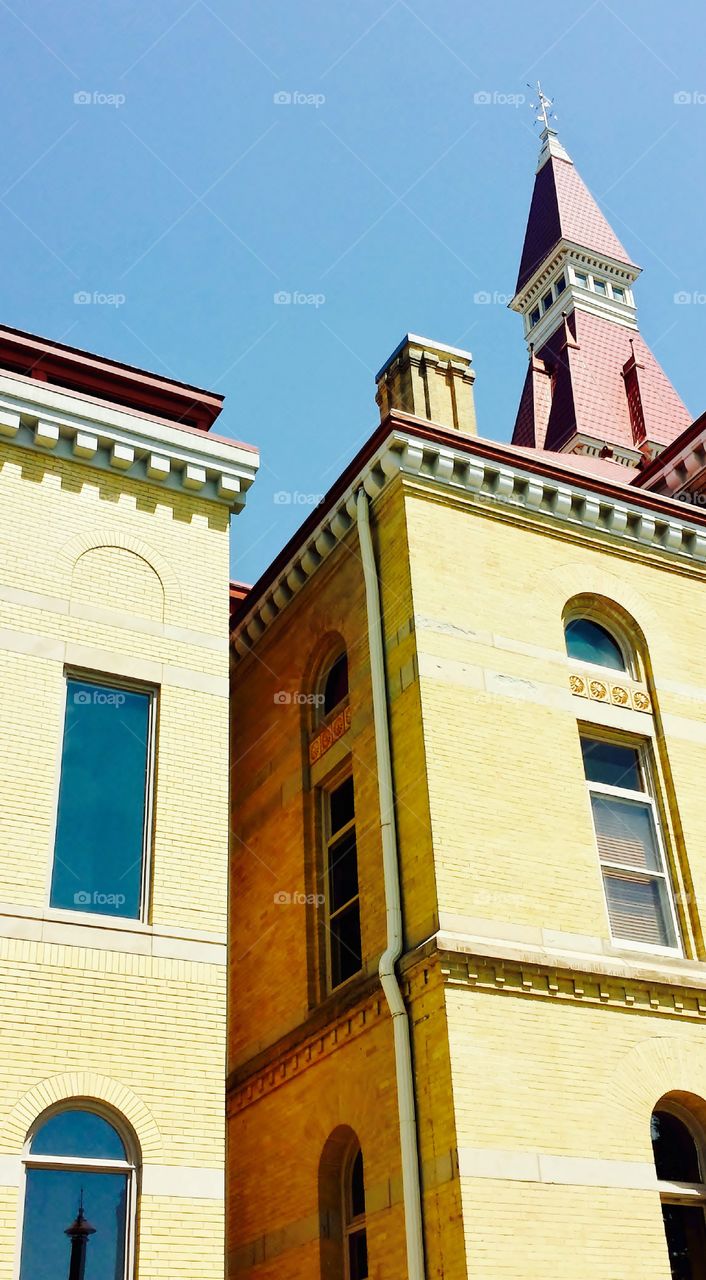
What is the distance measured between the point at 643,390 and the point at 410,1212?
32327 mm

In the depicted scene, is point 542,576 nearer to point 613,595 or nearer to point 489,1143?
point 613,595

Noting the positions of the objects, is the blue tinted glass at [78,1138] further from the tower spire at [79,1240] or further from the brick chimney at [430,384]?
the brick chimney at [430,384]

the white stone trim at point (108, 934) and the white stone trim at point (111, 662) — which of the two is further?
the white stone trim at point (111, 662)

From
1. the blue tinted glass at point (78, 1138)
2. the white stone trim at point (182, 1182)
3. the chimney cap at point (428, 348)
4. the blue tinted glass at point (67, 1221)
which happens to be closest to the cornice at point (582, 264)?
the chimney cap at point (428, 348)

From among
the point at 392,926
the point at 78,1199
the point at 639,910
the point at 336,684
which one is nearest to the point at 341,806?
the point at 336,684

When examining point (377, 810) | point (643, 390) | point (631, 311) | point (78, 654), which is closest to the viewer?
point (78, 654)

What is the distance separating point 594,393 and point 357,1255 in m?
31.0

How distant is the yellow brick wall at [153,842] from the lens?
1078cm

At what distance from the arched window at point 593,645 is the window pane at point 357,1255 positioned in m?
7.10

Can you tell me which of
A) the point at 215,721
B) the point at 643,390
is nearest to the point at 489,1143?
the point at 215,721

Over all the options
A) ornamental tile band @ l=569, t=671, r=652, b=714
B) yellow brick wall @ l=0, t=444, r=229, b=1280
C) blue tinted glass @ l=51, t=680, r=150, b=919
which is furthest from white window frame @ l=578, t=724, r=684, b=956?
blue tinted glass @ l=51, t=680, r=150, b=919

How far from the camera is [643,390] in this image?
40562 mm

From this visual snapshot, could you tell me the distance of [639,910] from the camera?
14859 mm

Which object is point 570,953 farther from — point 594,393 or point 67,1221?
point 594,393
